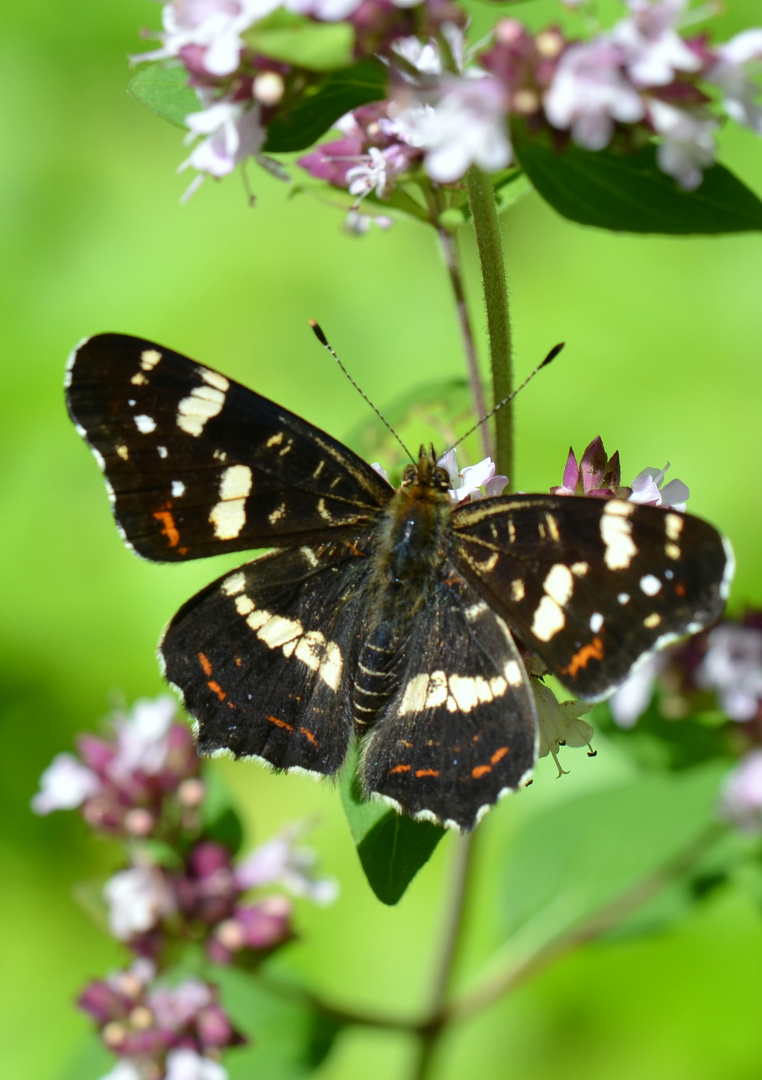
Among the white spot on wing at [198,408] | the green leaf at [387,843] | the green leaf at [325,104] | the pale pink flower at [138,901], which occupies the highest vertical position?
the green leaf at [325,104]

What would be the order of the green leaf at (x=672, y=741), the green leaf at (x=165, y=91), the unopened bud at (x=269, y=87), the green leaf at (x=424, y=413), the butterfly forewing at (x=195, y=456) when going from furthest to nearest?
the green leaf at (x=672, y=741) → the green leaf at (x=424, y=413) → the butterfly forewing at (x=195, y=456) → the green leaf at (x=165, y=91) → the unopened bud at (x=269, y=87)

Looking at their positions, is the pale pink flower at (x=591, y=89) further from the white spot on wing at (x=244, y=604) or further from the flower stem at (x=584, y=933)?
the flower stem at (x=584, y=933)

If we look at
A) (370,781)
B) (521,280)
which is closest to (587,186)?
(370,781)

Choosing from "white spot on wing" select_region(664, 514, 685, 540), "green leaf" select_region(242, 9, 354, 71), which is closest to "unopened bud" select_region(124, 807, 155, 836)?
"white spot on wing" select_region(664, 514, 685, 540)

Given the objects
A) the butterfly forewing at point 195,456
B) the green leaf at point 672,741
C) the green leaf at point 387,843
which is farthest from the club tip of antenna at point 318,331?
the green leaf at point 672,741

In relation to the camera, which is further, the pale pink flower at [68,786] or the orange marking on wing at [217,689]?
the pale pink flower at [68,786]

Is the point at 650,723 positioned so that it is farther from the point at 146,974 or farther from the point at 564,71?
the point at 564,71
